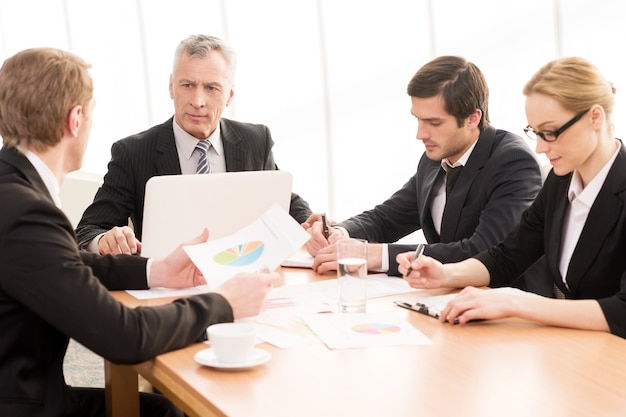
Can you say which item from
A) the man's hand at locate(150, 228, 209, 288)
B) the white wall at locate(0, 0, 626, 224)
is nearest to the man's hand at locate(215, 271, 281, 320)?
the man's hand at locate(150, 228, 209, 288)

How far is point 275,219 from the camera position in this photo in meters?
2.69

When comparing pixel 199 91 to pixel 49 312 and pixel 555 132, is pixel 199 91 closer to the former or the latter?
pixel 555 132

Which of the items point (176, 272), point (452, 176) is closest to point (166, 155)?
point (176, 272)

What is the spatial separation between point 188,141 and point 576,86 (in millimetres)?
1773

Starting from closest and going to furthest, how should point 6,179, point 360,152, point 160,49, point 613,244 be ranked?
1. point 6,179
2. point 613,244
3. point 360,152
4. point 160,49

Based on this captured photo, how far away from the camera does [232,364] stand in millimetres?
1938

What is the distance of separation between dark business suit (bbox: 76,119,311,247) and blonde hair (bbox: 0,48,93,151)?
1346 millimetres

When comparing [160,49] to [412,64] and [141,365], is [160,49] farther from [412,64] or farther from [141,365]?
[141,365]

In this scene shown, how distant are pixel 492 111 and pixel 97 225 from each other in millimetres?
2597

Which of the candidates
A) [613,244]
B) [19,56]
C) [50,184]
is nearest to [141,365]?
[50,184]

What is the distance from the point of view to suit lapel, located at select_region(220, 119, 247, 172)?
12.4 ft

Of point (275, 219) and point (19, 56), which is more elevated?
point (19, 56)

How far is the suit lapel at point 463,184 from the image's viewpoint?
11.1 feet

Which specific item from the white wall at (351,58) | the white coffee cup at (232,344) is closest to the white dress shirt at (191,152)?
the white coffee cup at (232,344)
